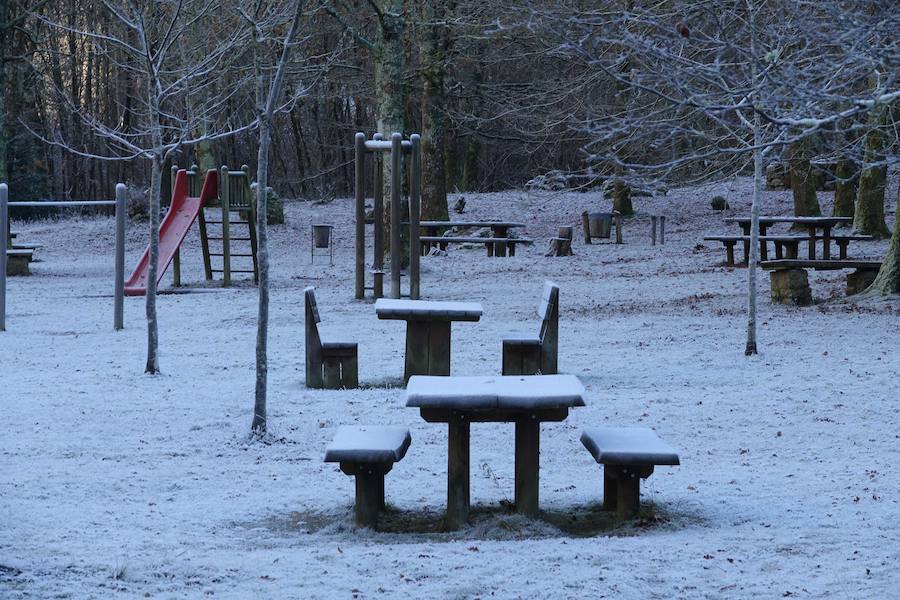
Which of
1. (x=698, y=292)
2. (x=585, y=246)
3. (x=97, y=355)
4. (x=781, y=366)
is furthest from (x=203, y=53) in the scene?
(x=781, y=366)

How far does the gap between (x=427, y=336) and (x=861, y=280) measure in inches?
285

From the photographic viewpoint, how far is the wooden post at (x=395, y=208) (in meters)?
14.1

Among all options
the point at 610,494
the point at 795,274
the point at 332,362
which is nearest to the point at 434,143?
the point at 795,274

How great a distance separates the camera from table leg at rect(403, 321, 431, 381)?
340 inches

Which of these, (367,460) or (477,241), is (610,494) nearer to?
(367,460)

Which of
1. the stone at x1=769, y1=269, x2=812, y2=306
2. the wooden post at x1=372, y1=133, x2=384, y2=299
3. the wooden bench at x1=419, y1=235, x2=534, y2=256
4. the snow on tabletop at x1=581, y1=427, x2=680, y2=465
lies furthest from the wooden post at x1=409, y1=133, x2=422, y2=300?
the snow on tabletop at x1=581, y1=427, x2=680, y2=465

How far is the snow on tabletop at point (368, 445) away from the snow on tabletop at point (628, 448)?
2.86ft

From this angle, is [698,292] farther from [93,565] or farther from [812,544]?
[93,565]

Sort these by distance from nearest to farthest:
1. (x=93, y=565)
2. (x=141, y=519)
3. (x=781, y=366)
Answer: (x=93, y=565) → (x=141, y=519) → (x=781, y=366)

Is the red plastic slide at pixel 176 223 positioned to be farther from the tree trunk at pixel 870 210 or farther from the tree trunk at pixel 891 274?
the tree trunk at pixel 870 210

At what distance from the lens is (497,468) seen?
20.6ft

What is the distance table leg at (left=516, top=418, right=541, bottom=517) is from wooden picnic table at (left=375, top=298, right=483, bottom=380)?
11.0 ft

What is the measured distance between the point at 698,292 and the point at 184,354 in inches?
294

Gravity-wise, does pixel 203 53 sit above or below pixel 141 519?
above
